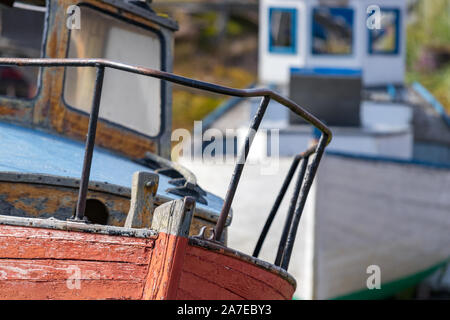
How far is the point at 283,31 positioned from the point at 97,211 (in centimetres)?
1537

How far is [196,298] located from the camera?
379 cm

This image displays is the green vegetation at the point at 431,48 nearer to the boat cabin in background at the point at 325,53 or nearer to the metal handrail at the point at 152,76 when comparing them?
the boat cabin in background at the point at 325,53

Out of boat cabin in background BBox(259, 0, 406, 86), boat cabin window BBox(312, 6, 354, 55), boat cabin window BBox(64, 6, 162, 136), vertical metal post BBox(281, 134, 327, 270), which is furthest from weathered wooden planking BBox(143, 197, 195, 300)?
boat cabin window BBox(312, 6, 354, 55)

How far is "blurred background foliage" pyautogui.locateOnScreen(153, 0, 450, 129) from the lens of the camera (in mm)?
24031

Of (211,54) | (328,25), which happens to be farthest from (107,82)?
(211,54)

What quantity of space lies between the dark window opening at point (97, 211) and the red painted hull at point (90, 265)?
776 mm

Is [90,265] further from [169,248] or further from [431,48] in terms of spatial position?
[431,48]

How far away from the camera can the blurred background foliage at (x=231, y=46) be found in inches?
946

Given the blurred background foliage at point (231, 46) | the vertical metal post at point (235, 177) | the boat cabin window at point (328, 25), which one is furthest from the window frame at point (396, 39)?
the vertical metal post at point (235, 177)

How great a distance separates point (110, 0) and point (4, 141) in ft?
4.75

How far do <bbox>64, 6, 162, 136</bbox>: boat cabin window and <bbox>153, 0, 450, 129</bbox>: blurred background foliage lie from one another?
16.4 m

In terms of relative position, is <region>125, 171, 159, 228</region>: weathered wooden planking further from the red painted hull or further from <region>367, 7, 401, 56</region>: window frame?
<region>367, 7, 401, 56</region>: window frame

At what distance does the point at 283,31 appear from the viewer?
19.4 m
